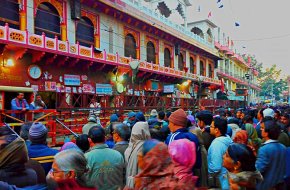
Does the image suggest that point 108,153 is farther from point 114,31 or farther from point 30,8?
point 114,31

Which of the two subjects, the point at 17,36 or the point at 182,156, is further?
the point at 17,36

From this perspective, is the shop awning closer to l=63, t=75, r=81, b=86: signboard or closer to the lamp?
the lamp

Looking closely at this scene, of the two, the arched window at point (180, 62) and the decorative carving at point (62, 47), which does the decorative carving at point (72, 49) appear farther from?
the arched window at point (180, 62)

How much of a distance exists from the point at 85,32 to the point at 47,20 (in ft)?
8.81

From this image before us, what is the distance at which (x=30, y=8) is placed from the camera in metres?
12.2

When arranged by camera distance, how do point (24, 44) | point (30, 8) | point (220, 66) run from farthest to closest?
point (220, 66), point (30, 8), point (24, 44)

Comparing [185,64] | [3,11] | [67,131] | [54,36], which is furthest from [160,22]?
[67,131]

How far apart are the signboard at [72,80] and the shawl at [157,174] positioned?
42.0 feet

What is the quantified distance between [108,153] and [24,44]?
949cm

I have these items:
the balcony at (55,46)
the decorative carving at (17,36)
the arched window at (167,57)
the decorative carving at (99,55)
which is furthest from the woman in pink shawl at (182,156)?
the arched window at (167,57)

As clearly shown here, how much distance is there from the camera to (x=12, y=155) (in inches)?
80.2

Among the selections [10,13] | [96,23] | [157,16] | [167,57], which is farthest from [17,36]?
[167,57]

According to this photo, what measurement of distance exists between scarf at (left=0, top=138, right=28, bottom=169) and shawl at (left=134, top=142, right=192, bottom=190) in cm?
100

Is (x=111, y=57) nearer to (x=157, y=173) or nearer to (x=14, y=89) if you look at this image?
(x=14, y=89)
